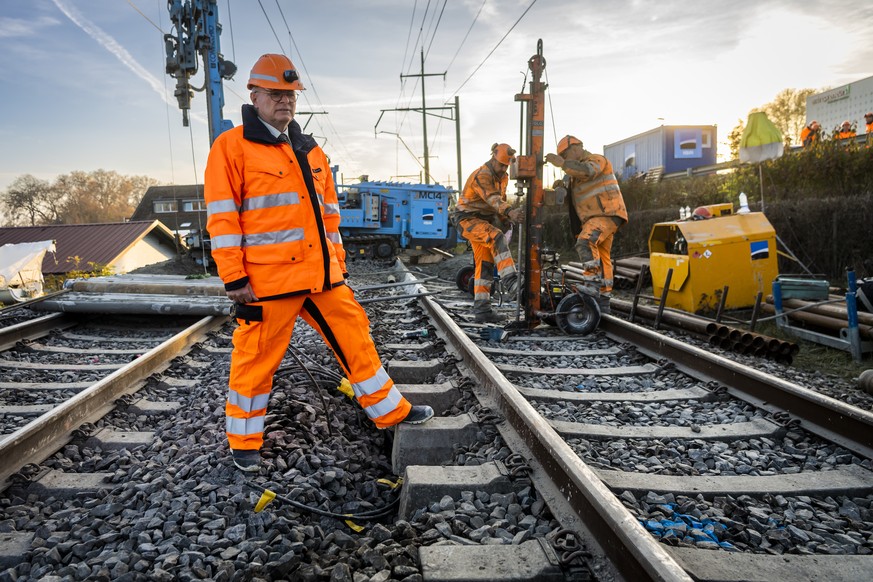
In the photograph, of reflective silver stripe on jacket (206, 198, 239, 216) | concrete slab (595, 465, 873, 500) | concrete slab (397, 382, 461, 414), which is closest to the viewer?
concrete slab (595, 465, 873, 500)

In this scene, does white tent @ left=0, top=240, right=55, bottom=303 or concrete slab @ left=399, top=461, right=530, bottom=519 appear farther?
white tent @ left=0, top=240, right=55, bottom=303

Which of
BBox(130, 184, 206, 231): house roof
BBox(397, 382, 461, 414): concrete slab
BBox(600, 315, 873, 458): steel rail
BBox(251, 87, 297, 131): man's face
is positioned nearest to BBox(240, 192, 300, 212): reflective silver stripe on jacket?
BBox(251, 87, 297, 131): man's face

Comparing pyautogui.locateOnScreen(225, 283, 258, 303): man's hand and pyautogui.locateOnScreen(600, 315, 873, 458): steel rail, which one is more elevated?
pyautogui.locateOnScreen(225, 283, 258, 303): man's hand

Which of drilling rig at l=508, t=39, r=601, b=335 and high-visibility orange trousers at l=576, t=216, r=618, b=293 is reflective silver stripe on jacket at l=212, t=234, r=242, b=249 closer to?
drilling rig at l=508, t=39, r=601, b=335

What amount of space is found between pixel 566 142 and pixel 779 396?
163 inches

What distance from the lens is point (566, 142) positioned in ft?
22.9

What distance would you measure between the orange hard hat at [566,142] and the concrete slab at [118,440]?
5.34m

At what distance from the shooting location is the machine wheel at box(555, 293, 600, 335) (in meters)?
6.42

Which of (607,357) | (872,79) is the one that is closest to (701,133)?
(872,79)

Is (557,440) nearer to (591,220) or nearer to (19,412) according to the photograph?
(19,412)

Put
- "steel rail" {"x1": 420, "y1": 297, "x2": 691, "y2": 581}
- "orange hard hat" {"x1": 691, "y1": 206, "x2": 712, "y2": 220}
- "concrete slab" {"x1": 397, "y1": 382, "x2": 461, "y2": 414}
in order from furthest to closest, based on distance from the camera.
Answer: "orange hard hat" {"x1": 691, "y1": 206, "x2": 712, "y2": 220}
"concrete slab" {"x1": 397, "y1": 382, "x2": 461, "y2": 414}
"steel rail" {"x1": 420, "y1": 297, "x2": 691, "y2": 581}

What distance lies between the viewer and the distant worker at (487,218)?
23.3 ft

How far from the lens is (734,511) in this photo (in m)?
2.54

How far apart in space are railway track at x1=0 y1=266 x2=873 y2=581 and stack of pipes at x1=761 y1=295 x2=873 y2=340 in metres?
2.34
